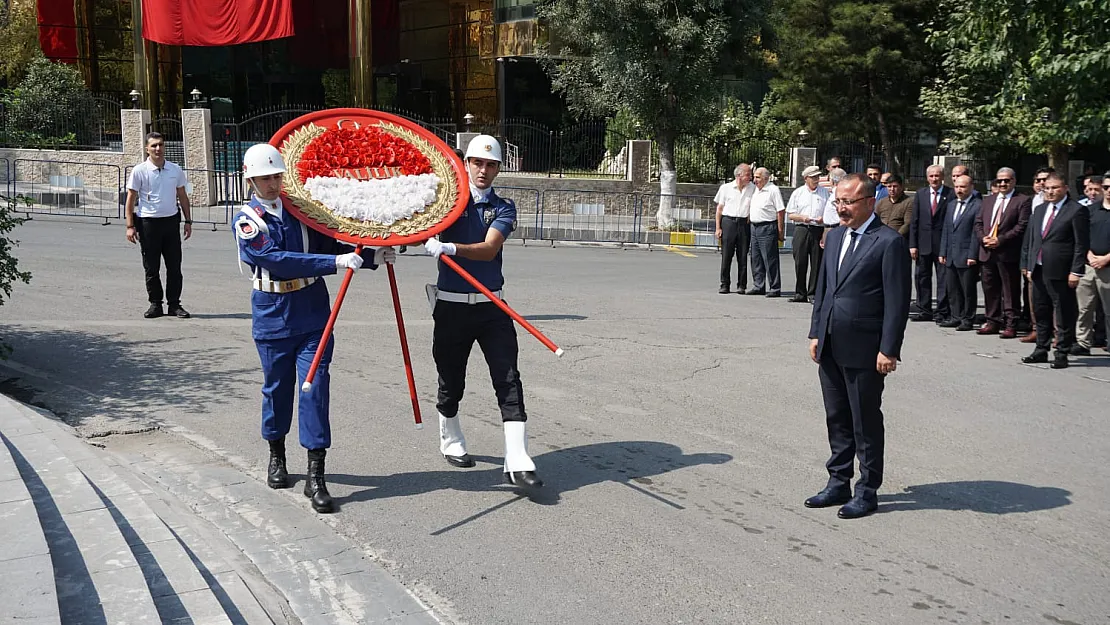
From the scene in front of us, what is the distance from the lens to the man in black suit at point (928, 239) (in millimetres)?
13000

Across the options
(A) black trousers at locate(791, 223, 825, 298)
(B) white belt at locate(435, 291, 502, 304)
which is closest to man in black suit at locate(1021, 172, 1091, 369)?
(A) black trousers at locate(791, 223, 825, 298)

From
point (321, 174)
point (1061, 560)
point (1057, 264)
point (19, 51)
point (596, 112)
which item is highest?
point (19, 51)

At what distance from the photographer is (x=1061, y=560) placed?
5.48 metres

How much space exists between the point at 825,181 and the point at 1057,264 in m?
3.60

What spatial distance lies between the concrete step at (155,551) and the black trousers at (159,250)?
16.8ft

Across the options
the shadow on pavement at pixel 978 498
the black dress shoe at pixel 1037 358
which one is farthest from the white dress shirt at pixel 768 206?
the shadow on pavement at pixel 978 498

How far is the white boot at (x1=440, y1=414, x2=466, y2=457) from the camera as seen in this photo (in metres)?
6.79

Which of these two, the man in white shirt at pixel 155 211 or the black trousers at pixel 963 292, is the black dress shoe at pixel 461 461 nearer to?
the man in white shirt at pixel 155 211

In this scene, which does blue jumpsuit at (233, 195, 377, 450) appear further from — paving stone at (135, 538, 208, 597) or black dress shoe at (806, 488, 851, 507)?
black dress shoe at (806, 488, 851, 507)

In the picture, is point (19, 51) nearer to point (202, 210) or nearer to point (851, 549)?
point (202, 210)

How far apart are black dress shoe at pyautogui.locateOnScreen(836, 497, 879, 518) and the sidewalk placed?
99.0 inches

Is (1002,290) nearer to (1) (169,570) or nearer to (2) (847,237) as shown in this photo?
(2) (847,237)

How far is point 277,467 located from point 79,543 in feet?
5.23

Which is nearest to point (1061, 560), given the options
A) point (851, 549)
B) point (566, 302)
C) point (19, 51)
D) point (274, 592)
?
point (851, 549)
